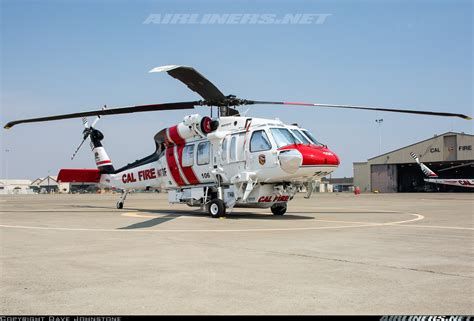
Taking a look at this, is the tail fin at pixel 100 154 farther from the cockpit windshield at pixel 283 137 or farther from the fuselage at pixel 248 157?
the cockpit windshield at pixel 283 137

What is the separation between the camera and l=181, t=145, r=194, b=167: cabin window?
1917cm

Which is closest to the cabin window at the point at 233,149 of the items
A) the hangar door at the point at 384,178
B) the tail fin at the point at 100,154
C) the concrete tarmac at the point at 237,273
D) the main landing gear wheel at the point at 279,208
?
the main landing gear wheel at the point at 279,208

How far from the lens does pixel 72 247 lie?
9.34m

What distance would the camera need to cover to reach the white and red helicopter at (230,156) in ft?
52.0

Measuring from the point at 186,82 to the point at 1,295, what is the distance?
10667mm

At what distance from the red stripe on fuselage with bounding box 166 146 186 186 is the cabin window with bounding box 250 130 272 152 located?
4363mm

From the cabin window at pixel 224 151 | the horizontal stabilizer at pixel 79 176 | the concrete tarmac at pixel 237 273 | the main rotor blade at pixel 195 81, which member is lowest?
the concrete tarmac at pixel 237 273

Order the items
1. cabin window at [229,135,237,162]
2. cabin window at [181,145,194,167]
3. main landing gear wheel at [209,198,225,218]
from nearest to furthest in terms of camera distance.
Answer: main landing gear wheel at [209,198,225,218]
cabin window at [229,135,237,162]
cabin window at [181,145,194,167]

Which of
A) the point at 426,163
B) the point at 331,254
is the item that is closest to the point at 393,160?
the point at 426,163

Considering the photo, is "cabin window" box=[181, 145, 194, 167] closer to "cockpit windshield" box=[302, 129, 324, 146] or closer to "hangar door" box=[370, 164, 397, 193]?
"cockpit windshield" box=[302, 129, 324, 146]

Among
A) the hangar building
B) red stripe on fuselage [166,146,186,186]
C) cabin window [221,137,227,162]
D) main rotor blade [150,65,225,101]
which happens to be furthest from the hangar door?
main rotor blade [150,65,225,101]

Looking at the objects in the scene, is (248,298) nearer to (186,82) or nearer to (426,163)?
(186,82)

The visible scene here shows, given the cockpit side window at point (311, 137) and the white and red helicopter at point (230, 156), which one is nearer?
the white and red helicopter at point (230, 156)

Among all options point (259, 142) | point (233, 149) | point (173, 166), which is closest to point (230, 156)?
point (233, 149)
